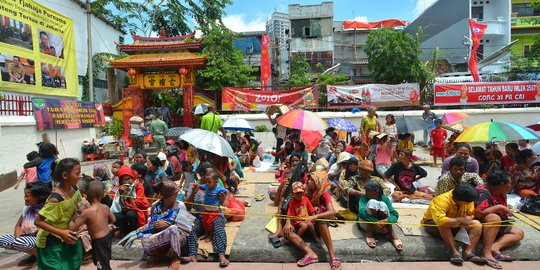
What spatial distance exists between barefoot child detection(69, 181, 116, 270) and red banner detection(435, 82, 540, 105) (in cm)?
1438

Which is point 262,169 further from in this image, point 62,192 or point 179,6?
point 179,6

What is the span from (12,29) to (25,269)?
1078cm

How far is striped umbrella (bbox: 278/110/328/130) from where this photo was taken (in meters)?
7.64

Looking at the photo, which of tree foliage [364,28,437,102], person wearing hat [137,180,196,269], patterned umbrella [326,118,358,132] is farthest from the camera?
tree foliage [364,28,437,102]

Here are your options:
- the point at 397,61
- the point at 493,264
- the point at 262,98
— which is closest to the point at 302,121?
the point at 493,264

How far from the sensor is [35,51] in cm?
1260

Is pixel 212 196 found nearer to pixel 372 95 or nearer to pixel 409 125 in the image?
pixel 409 125

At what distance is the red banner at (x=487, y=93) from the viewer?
47.1ft

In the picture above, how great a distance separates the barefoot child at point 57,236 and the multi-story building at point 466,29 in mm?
24901

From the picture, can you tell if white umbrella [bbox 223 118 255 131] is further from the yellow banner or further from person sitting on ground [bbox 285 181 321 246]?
the yellow banner

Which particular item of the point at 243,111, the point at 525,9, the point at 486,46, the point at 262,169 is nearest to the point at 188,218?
the point at 262,169

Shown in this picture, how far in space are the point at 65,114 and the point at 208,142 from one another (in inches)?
361

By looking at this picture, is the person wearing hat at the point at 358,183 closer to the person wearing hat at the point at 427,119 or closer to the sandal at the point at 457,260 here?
the sandal at the point at 457,260

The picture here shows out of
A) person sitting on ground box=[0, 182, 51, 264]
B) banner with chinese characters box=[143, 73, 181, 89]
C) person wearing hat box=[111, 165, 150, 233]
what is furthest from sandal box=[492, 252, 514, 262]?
banner with chinese characters box=[143, 73, 181, 89]
